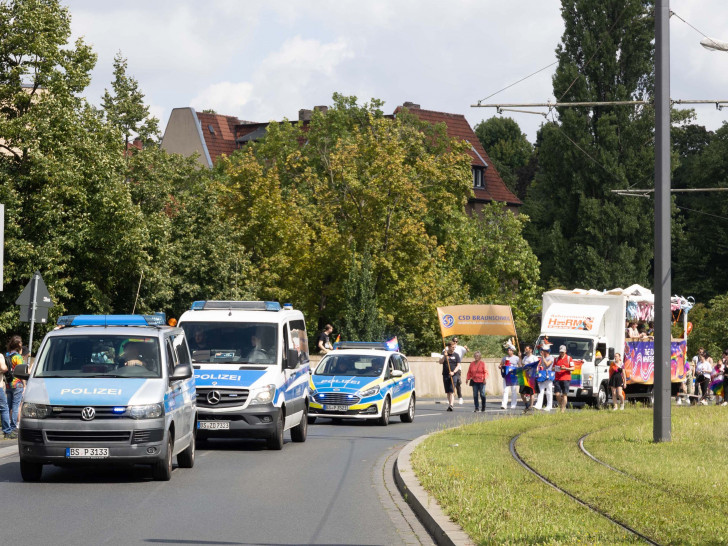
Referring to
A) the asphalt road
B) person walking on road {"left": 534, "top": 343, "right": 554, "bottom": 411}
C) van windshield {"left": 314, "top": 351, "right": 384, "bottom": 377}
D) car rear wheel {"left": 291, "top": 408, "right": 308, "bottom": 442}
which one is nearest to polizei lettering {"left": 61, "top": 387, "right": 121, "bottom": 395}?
the asphalt road

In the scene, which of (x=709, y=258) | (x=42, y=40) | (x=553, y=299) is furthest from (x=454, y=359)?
(x=709, y=258)

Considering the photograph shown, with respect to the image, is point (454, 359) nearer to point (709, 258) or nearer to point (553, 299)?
point (553, 299)

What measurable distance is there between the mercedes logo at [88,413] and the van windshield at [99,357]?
2.54 ft

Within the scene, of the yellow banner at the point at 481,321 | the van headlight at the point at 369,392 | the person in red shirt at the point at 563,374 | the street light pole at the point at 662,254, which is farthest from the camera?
the yellow banner at the point at 481,321

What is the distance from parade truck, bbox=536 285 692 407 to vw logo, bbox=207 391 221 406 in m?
17.5

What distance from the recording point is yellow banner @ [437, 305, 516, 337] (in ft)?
120

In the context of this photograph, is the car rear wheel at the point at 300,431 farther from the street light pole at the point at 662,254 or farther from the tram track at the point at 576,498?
the street light pole at the point at 662,254

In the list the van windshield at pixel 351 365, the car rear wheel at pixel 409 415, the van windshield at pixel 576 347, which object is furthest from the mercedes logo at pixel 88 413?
the van windshield at pixel 576 347

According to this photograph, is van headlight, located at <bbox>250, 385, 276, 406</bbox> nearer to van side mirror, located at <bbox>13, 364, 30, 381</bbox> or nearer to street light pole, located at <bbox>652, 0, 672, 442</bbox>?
van side mirror, located at <bbox>13, 364, 30, 381</bbox>

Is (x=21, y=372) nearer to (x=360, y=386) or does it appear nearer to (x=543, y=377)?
(x=360, y=386)

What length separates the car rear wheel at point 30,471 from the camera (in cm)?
1398

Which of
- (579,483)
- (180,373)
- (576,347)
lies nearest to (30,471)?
(180,373)

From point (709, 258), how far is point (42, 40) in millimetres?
48476

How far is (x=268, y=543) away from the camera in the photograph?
992 centimetres
